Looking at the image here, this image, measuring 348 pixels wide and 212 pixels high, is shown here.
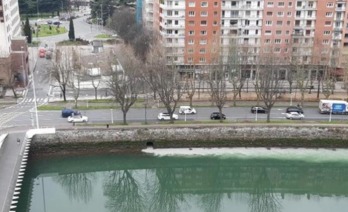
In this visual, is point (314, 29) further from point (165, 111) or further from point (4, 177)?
point (4, 177)

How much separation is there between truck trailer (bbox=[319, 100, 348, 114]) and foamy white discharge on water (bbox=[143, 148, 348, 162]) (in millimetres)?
6042

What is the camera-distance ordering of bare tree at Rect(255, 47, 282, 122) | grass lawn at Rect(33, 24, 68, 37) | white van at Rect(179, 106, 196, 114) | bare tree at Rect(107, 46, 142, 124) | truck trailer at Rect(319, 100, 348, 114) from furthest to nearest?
grass lawn at Rect(33, 24, 68, 37) → truck trailer at Rect(319, 100, 348, 114) → white van at Rect(179, 106, 196, 114) → bare tree at Rect(255, 47, 282, 122) → bare tree at Rect(107, 46, 142, 124)

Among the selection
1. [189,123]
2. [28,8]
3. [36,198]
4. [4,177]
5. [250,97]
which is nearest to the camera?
[4,177]

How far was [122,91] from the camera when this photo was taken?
40969 millimetres

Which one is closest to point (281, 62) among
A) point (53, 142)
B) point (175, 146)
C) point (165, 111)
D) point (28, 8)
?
point (165, 111)

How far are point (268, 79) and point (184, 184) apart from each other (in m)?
13.9

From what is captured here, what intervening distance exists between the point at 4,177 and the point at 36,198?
12.2 feet

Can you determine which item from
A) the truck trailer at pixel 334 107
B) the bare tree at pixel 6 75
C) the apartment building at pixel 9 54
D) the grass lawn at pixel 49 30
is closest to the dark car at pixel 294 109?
the truck trailer at pixel 334 107

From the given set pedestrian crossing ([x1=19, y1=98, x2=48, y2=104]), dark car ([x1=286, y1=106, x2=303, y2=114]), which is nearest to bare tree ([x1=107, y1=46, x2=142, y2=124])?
pedestrian crossing ([x1=19, y1=98, x2=48, y2=104])

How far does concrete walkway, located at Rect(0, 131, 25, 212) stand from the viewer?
88.5 feet

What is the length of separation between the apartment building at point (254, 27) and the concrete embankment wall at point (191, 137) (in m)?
15.9

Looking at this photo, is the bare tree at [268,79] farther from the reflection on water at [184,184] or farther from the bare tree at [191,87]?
the bare tree at [191,87]

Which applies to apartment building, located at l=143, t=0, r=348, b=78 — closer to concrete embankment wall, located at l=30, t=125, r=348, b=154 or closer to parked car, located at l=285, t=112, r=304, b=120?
parked car, located at l=285, t=112, r=304, b=120

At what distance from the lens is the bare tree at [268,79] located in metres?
42.6
